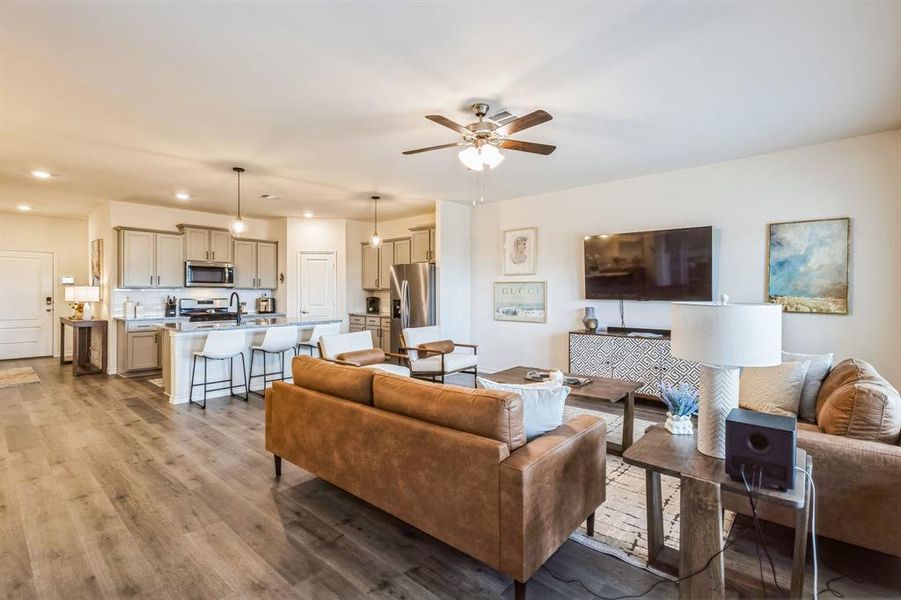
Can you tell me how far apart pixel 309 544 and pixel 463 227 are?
5.20 m

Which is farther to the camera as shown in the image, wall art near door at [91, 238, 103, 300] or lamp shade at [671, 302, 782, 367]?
wall art near door at [91, 238, 103, 300]

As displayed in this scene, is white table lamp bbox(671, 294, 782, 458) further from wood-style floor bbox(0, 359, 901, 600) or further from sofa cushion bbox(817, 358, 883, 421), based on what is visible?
sofa cushion bbox(817, 358, 883, 421)

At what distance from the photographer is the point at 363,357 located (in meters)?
4.44

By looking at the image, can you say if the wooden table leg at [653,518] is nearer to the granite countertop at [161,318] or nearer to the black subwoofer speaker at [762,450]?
the black subwoofer speaker at [762,450]

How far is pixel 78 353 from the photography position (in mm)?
6535

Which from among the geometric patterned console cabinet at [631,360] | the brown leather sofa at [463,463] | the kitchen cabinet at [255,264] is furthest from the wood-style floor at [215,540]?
the kitchen cabinet at [255,264]

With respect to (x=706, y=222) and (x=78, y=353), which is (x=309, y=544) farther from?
(x=78, y=353)

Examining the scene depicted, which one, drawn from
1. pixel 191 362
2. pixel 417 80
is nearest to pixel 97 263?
pixel 191 362

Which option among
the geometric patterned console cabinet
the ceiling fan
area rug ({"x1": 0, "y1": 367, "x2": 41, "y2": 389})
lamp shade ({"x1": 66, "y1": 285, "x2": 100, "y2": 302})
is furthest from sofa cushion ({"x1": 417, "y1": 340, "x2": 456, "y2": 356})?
area rug ({"x1": 0, "y1": 367, "x2": 41, "y2": 389})

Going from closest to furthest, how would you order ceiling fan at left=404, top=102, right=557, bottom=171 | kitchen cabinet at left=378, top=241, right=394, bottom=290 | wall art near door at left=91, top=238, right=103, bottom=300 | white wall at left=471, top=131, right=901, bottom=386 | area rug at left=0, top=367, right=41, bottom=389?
1. ceiling fan at left=404, top=102, right=557, bottom=171
2. white wall at left=471, top=131, right=901, bottom=386
3. area rug at left=0, top=367, right=41, bottom=389
4. wall art near door at left=91, top=238, right=103, bottom=300
5. kitchen cabinet at left=378, top=241, right=394, bottom=290

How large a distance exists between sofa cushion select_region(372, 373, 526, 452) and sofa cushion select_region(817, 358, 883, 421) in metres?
1.92

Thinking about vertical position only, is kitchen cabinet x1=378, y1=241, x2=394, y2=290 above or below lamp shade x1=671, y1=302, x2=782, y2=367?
above

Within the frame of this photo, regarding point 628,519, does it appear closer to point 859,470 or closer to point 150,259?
point 859,470

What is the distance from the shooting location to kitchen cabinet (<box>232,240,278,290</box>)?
746 cm
